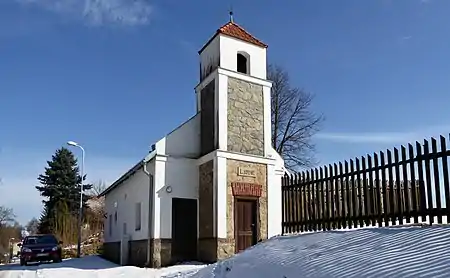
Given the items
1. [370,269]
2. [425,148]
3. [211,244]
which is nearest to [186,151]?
[211,244]

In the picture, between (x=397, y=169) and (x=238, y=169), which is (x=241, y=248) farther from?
(x=397, y=169)

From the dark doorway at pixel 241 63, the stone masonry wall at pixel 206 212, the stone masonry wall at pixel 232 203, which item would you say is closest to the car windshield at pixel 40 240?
the stone masonry wall at pixel 206 212

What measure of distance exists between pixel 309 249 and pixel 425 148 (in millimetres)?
3085

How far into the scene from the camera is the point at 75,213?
49125mm

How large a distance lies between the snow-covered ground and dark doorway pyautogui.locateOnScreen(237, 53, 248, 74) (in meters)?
9.24

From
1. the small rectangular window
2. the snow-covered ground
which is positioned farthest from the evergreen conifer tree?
the snow-covered ground

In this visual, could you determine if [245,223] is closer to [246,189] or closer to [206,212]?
[246,189]

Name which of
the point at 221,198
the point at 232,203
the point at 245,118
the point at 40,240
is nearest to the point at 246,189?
the point at 232,203

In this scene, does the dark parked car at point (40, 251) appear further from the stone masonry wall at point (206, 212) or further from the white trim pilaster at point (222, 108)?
the white trim pilaster at point (222, 108)

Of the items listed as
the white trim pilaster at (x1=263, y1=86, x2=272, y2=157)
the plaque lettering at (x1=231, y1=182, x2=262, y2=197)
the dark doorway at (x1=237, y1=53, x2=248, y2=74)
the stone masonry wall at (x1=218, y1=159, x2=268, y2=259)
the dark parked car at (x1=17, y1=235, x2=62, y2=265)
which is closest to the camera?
the stone masonry wall at (x1=218, y1=159, x2=268, y2=259)

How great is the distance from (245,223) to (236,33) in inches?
302

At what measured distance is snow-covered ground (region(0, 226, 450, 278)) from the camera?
6047 millimetres

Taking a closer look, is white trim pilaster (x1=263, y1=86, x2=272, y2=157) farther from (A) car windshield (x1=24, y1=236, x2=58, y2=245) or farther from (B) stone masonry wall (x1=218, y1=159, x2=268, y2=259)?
(A) car windshield (x1=24, y1=236, x2=58, y2=245)

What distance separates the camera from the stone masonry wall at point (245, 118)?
17969mm
